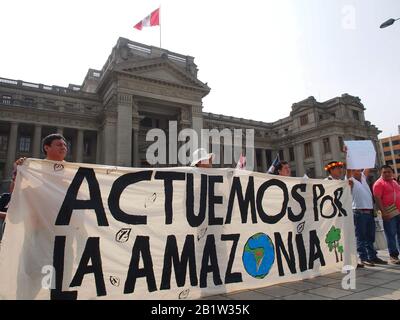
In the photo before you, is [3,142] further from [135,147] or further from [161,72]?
[161,72]

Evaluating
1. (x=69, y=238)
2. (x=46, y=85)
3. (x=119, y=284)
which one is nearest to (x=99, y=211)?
(x=69, y=238)

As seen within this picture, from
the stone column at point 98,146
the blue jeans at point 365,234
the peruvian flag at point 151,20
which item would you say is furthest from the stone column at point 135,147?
the blue jeans at point 365,234

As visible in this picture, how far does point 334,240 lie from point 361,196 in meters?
1.53

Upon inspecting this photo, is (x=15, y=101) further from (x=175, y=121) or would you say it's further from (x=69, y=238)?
(x=69, y=238)

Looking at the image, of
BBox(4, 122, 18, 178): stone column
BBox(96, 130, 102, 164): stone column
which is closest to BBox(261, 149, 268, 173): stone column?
BBox(96, 130, 102, 164): stone column

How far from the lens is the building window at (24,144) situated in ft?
106

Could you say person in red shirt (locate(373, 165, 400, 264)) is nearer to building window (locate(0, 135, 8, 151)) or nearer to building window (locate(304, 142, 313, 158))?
building window (locate(0, 135, 8, 151))

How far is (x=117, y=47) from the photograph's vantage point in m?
Result: 32.3

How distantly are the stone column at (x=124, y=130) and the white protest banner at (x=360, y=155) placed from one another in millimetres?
25586

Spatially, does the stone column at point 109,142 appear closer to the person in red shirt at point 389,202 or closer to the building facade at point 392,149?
the person in red shirt at point 389,202

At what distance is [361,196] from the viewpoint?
249 inches

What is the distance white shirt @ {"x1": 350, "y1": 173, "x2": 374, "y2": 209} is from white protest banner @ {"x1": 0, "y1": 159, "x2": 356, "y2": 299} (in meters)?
1.50
